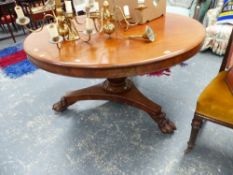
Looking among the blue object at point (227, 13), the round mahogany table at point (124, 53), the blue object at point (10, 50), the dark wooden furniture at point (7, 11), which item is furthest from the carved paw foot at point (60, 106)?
the dark wooden furniture at point (7, 11)

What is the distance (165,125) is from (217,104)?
0.48 meters

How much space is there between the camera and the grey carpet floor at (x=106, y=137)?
48.5 inches

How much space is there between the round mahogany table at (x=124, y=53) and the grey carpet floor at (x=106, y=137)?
191mm

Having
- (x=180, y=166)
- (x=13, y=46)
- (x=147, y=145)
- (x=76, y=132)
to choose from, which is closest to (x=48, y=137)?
(x=76, y=132)

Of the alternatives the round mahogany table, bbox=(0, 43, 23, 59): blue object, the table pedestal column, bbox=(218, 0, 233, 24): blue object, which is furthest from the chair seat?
bbox=(0, 43, 23, 59): blue object

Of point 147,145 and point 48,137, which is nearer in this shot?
point 147,145

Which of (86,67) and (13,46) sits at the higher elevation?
(86,67)

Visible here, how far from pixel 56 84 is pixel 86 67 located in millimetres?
1241

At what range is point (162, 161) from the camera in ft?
4.09

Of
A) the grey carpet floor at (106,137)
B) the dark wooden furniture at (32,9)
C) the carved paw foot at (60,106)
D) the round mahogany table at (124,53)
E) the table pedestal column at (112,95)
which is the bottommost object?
the grey carpet floor at (106,137)

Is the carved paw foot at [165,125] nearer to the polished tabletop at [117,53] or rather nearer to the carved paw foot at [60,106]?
the polished tabletop at [117,53]

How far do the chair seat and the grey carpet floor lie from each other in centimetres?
37

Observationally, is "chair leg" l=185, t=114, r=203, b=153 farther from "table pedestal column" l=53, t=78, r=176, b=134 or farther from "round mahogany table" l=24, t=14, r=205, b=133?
→ "table pedestal column" l=53, t=78, r=176, b=134

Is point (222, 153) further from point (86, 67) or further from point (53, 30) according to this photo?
point (53, 30)
